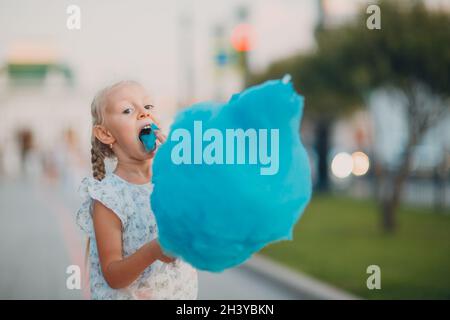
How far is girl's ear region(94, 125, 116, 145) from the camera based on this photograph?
2.59 meters

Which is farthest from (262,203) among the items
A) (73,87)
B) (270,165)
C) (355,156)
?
(73,87)

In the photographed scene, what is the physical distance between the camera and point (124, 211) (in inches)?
97.2

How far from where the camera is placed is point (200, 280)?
7895mm

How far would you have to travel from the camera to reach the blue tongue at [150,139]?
2514 millimetres

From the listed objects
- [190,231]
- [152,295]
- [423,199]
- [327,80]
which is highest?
[327,80]

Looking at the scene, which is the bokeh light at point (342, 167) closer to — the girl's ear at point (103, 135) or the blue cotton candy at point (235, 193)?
the girl's ear at point (103, 135)

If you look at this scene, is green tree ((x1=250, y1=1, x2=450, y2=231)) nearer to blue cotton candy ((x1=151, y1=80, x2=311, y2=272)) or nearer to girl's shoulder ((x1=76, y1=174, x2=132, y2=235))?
girl's shoulder ((x1=76, y1=174, x2=132, y2=235))

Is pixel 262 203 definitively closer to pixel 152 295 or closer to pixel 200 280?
pixel 152 295

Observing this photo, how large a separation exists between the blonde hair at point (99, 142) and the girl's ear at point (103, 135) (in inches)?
0.8

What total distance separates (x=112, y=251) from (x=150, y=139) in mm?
379

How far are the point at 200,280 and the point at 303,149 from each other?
576 cm

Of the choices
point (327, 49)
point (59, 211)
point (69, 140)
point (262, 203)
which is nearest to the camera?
point (262, 203)

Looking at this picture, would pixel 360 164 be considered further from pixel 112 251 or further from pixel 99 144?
pixel 112 251

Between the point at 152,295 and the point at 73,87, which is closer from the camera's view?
the point at 152,295
